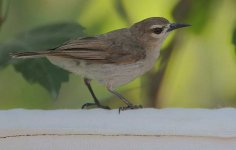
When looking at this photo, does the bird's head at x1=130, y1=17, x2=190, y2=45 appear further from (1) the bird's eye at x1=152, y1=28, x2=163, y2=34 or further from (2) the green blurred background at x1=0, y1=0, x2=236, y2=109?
(2) the green blurred background at x1=0, y1=0, x2=236, y2=109

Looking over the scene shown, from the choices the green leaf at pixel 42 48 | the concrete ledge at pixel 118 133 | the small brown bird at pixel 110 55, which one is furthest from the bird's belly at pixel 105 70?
the concrete ledge at pixel 118 133

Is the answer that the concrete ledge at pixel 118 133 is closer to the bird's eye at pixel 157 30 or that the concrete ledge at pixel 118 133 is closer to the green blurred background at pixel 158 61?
the bird's eye at pixel 157 30

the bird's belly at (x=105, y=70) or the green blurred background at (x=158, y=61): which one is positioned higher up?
the bird's belly at (x=105, y=70)

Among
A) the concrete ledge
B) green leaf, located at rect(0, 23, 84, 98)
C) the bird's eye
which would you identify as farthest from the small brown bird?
the concrete ledge

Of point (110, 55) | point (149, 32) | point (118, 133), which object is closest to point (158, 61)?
point (149, 32)

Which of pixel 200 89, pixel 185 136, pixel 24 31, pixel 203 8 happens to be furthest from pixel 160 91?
pixel 185 136

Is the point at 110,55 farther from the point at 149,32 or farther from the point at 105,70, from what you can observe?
the point at 149,32
